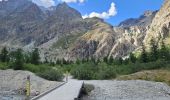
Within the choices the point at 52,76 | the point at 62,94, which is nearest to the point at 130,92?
the point at 62,94

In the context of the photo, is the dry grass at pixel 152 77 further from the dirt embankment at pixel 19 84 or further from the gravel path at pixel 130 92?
the dirt embankment at pixel 19 84

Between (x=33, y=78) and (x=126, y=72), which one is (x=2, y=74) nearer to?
(x=33, y=78)

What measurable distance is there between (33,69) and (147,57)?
4490 centimetres

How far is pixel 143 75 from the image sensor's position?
270 feet

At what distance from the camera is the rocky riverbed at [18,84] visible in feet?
180

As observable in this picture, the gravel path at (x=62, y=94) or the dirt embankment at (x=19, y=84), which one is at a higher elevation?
the dirt embankment at (x=19, y=84)

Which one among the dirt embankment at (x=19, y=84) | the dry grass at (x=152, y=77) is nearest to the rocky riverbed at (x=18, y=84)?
the dirt embankment at (x=19, y=84)

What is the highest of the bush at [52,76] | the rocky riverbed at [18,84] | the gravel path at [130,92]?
the bush at [52,76]

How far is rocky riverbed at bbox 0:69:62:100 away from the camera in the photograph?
2159 inches

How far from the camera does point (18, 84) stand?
63.2 metres

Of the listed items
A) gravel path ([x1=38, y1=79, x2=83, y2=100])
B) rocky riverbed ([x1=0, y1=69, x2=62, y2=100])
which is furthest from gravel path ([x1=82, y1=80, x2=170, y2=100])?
rocky riverbed ([x1=0, y1=69, x2=62, y2=100])

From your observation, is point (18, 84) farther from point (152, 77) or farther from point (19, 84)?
point (152, 77)

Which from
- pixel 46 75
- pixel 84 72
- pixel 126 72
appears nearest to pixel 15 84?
pixel 46 75

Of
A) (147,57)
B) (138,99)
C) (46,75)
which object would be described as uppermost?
(147,57)
